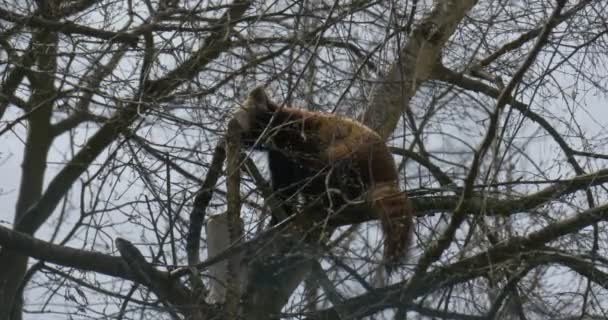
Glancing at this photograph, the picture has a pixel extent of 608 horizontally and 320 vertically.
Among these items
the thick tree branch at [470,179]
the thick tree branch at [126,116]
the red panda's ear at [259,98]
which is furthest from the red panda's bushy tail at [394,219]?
the thick tree branch at [126,116]

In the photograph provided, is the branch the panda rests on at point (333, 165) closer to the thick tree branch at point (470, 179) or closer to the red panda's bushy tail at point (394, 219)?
the red panda's bushy tail at point (394, 219)

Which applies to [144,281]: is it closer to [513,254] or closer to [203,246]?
[203,246]

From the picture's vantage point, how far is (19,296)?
6.17 meters

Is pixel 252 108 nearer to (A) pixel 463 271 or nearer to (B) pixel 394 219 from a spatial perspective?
(B) pixel 394 219

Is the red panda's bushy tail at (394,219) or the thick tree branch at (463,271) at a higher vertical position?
the red panda's bushy tail at (394,219)

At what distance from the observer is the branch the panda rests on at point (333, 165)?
480 cm

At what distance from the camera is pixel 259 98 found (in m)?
5.88

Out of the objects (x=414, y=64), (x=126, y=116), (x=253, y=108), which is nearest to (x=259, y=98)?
(x=253, y=108)

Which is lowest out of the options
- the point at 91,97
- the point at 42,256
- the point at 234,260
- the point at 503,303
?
the point at 503,303

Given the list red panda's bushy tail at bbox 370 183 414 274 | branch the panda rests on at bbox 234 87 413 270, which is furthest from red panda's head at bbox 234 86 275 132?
red panda's bushy tail at bbox 370 183 414 274

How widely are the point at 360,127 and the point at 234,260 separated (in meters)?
1.00

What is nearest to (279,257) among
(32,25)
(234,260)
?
(234,260)

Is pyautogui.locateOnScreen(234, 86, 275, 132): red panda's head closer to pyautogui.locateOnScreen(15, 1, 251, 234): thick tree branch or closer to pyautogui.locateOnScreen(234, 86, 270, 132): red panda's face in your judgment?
pyautogui.locateOnScreen(234, 86, 270, 132): red panda's face

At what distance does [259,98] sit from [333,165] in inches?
51.5
